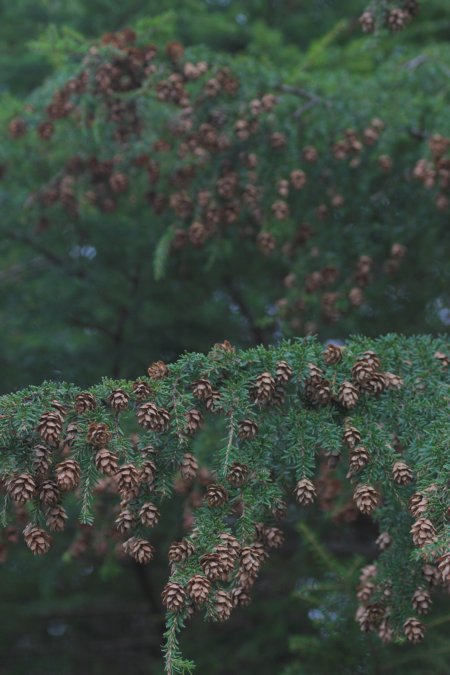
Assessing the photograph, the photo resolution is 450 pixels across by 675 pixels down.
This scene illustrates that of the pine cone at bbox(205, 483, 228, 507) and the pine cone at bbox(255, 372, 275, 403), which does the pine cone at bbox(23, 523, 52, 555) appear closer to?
the pine cone at bbox(205, 483, 228, 507)

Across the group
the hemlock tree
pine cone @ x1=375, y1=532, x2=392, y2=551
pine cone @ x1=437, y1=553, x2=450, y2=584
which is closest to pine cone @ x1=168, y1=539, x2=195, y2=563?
Result: the hemlock tree

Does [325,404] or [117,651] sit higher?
[325,404]

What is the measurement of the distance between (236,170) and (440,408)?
6.82 ft

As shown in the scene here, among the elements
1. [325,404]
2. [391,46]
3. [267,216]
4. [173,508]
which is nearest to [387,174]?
[267,216]

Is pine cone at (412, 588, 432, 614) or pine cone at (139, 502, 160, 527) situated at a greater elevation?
pine cone at (139, 502, 160, 527)

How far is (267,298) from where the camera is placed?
5289mm

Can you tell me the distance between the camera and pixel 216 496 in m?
2.13

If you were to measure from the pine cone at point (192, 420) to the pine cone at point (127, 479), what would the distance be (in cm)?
17

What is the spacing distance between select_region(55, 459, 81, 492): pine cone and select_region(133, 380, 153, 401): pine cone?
220 mm

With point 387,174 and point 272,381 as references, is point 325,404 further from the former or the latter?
point 387,174

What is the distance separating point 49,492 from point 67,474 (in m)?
0.09

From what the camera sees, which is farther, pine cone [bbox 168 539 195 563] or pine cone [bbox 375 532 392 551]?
pine cone [bbox 375 532 392 551]

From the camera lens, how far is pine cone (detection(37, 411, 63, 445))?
2041 millimetres

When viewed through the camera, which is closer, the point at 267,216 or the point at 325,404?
the point at 325,404
